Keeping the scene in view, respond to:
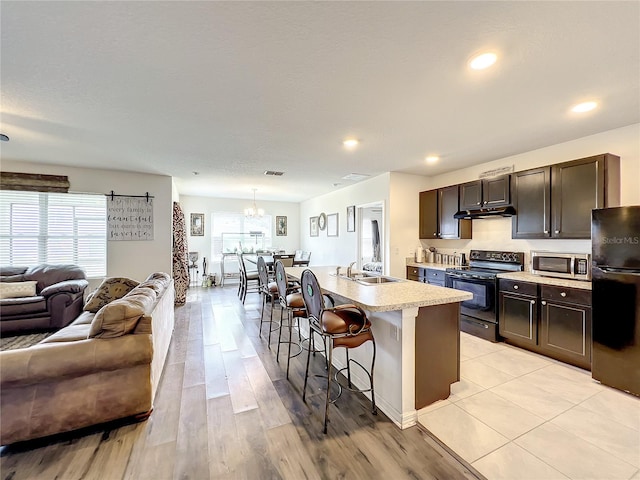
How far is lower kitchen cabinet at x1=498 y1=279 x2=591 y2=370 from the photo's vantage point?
271 centimetres

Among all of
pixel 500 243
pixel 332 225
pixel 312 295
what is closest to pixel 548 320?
pixel 500 243

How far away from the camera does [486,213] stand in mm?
3898

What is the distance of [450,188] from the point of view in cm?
446

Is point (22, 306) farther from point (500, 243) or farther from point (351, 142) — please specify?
point (500, 243)

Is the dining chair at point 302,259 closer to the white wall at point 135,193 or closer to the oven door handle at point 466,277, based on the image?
the white wall at point 135,193

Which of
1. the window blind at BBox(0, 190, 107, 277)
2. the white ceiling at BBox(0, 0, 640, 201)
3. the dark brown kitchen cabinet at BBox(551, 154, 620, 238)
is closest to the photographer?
the white ceiling at BBox(0, 0, 640, 201)

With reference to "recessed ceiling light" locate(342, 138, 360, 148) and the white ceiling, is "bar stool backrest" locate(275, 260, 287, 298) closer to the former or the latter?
the white ceiling

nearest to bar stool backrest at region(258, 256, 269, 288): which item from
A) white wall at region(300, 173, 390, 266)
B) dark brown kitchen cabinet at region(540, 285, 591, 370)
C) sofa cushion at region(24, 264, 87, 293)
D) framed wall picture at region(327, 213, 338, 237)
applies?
white wall at region(300, 173, 390, 266)

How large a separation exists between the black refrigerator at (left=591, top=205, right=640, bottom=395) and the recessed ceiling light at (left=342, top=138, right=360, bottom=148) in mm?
2469

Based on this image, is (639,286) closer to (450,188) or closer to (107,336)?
(450,188)

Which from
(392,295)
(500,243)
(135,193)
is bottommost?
(392,295)

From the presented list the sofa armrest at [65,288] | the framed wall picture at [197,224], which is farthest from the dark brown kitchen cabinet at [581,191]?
the framed wall picture at [197,224]

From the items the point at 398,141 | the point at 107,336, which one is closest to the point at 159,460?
the point at 107,336

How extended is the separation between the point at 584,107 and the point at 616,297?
1.72m
